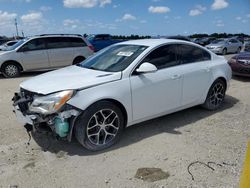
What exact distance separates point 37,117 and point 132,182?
1.56 m

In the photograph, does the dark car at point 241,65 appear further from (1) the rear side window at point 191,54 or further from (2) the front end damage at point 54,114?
(2) the front end damage at point 54,114

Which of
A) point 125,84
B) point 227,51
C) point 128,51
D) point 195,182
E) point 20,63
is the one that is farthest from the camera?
point 227,51

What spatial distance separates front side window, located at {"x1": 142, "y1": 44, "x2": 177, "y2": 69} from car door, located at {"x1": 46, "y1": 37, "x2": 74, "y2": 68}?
7632mm

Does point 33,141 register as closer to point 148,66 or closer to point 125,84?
point 125,84

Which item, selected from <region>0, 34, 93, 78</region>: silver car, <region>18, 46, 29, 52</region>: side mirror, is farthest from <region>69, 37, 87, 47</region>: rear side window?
<region>18, 46, 29, 52</region>: side mirror

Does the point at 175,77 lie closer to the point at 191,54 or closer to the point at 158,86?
the point at 158,86

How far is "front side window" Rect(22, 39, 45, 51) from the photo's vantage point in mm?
10747

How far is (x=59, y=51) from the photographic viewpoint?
450 inches

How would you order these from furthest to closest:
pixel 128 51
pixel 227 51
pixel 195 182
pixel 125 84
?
pixel 227 51, pixel 128 51, pixel 125 84, pixel 195 182

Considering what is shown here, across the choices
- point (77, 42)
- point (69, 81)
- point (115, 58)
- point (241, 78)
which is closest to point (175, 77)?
point (115, 58)

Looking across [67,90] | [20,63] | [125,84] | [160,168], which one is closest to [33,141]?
[67,90]

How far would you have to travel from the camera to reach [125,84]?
395 centimetres

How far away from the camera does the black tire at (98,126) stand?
360cm

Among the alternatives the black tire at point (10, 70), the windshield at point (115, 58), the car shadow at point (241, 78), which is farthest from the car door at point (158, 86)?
the black tire at point (10, 70)
